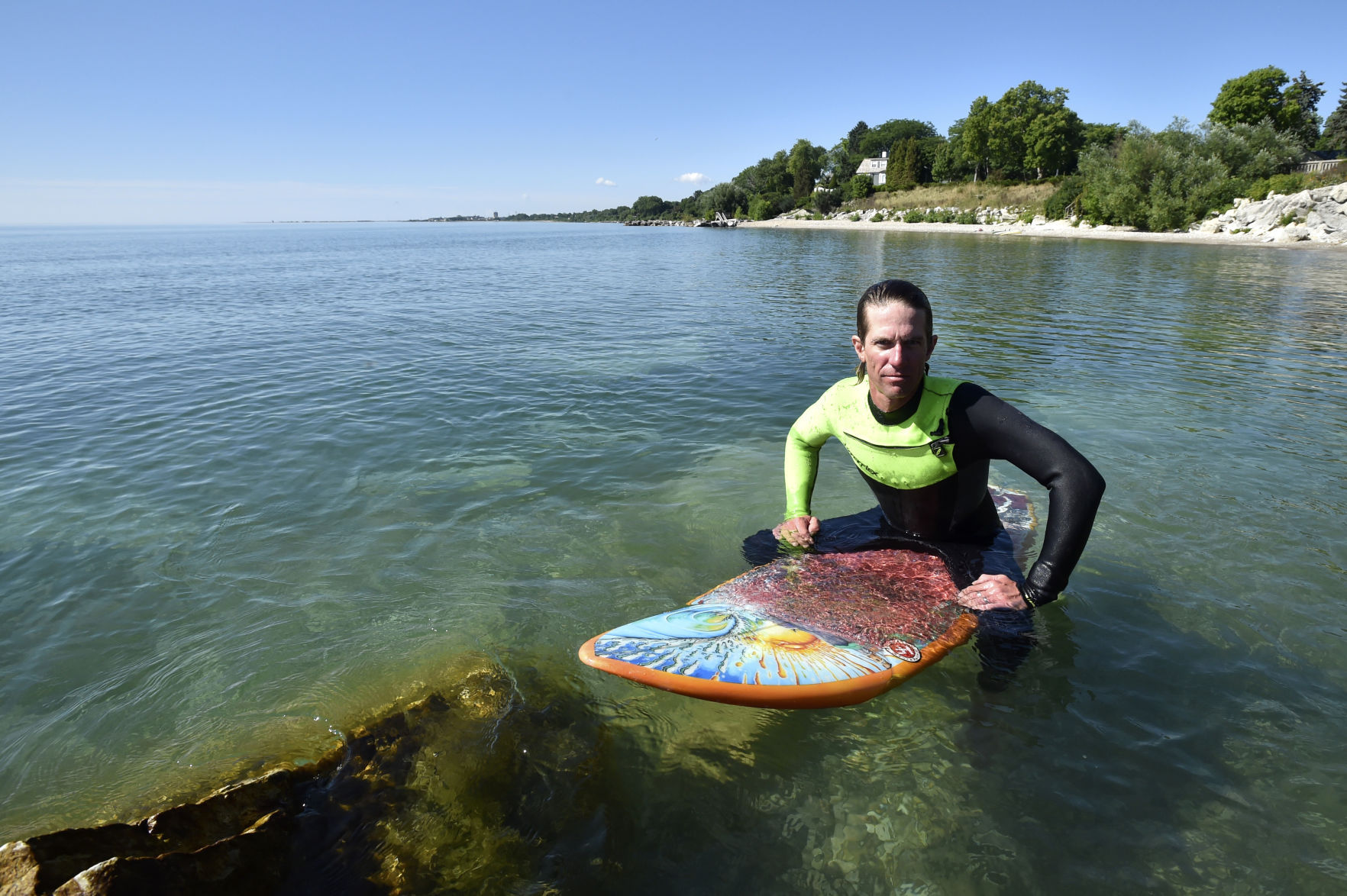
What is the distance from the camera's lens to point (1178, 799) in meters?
3.46

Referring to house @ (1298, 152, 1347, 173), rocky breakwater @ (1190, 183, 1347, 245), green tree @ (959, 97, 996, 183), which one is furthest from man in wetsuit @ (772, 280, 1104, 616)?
green tree @ (959, 97, 996, 183)

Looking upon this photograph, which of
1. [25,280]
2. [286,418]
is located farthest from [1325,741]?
[25,280]

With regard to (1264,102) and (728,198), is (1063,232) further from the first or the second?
(728,198)

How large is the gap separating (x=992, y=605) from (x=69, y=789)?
5493mm

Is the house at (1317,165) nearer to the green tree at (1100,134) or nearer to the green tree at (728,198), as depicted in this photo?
the green tree at (1100,134)

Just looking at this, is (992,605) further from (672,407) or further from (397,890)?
(672,407)

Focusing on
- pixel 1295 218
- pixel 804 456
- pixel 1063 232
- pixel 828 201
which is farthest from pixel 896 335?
pixel 828 201

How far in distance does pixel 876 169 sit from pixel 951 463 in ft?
456

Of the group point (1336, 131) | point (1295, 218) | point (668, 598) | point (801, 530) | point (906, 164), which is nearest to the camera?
point (801, 530)

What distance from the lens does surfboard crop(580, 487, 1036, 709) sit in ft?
11.5

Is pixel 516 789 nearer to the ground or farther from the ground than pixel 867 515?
nearer to the ground

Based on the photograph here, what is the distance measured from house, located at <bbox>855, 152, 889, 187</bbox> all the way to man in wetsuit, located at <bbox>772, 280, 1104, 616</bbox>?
13213 centimetres

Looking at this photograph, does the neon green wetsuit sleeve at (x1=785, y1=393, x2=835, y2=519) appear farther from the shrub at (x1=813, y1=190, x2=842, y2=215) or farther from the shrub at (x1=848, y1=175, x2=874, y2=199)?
the shrub at (x1=813, y1=190, x2=842, y2=215)

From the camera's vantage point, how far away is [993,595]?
370cm
